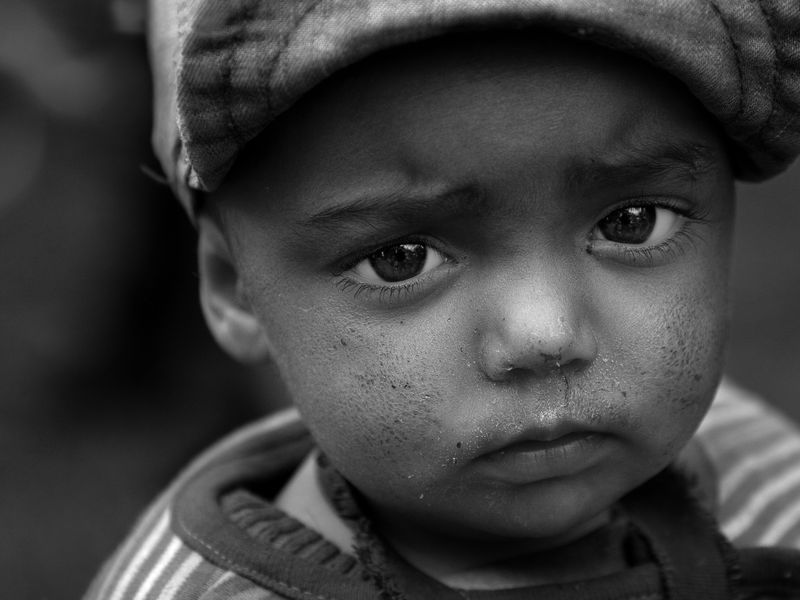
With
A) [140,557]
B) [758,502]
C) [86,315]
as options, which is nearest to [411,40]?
[140,557]

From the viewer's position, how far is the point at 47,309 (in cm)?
249

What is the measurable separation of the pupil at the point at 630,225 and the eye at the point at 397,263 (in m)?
0.20

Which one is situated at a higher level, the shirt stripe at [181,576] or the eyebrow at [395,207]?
the eyebrow at [395,207]

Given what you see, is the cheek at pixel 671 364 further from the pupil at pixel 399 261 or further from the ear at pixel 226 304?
the ear at pixel 226 304

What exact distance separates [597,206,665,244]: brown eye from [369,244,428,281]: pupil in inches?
8.3

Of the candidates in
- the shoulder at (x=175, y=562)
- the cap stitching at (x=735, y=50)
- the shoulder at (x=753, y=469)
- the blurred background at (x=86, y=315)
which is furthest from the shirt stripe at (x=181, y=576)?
the blurred background at (x=86, y=315)

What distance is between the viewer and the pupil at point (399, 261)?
134cm

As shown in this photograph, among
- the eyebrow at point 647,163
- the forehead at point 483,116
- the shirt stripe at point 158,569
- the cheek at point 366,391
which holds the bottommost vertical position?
the shirt stripe at point 158,569

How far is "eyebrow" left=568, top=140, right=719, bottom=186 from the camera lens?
1.28 meters

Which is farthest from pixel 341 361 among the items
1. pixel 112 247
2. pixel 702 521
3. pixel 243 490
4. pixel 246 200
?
pixel 112 247

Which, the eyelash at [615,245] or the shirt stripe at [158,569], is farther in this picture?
the shirt stripe at [158,569]

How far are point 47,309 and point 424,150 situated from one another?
4.82 feet

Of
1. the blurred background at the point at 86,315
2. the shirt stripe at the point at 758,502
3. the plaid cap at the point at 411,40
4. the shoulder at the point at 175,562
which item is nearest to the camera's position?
the plaid cap at the point at 411,40

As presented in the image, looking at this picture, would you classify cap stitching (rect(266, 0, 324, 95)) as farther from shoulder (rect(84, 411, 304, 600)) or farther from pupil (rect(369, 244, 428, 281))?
shoulder (rect(84, 411, 304, 600))
